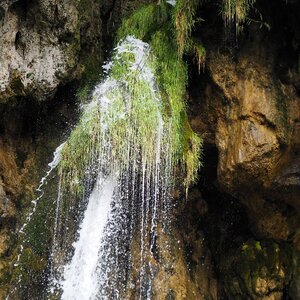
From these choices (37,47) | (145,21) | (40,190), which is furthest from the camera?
(145,21)

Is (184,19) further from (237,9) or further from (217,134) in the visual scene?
(217,134)

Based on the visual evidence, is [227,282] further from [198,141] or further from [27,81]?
[27,81]

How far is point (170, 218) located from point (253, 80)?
6.10 feet

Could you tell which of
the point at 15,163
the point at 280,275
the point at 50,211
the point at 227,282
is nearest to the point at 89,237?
the point at 50,211

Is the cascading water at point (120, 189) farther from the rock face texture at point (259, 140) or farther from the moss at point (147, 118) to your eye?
the rock face texture at point (259, 140)

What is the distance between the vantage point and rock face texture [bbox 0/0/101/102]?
5.13m

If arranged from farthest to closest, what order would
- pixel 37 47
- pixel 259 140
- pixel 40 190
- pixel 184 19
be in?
pixel 40 190, pixel 37 47, pixel 184 19, pixel 259 140

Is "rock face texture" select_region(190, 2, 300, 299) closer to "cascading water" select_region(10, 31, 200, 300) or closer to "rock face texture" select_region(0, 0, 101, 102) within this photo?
"cascading water" select_region(10, 31, 200, 300)

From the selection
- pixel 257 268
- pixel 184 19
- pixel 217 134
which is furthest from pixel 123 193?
pixel 184 19

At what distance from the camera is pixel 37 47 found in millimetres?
5297

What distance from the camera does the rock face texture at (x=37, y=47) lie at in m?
5.13

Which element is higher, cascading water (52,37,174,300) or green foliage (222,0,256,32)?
green foliage (222,0,256,32)

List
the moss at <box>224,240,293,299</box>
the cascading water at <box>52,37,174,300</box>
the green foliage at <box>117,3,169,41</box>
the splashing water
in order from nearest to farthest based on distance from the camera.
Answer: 1. the cascading water at <box>52,37,174,300</box>
2. the moss at <box>224,240,293,299</box>
3. the splashing water
4. the green foliage at <box>117,3,169,41</box>

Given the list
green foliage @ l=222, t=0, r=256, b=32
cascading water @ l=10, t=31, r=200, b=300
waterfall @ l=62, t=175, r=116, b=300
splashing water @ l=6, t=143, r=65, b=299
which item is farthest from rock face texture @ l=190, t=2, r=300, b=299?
splashing water @ l=6, t=143, r=65, b=299
